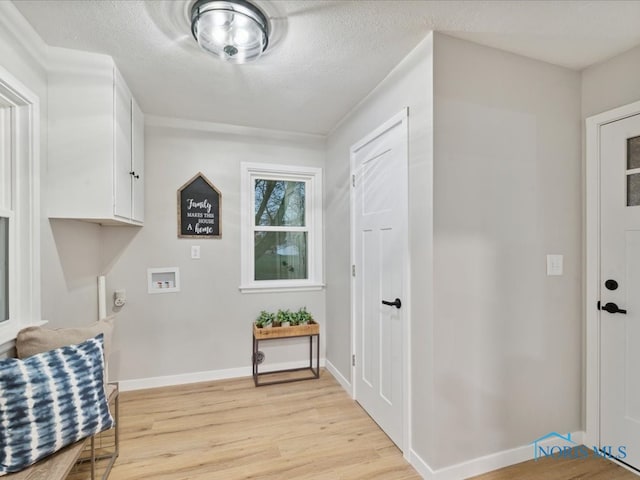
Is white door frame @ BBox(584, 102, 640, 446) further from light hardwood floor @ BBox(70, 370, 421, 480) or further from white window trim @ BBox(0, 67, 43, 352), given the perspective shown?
white window trim @ BBox(0, 67, 43, 352)

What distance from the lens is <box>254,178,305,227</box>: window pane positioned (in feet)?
10.5

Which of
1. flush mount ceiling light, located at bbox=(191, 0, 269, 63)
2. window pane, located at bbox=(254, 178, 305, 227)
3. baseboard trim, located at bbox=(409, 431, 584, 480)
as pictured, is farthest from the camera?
window pane, located at bbox=(254, 178, 305, 227)

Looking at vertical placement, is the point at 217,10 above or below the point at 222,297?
above

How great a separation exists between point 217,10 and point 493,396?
2509mm

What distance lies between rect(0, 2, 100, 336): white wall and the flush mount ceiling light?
85cm

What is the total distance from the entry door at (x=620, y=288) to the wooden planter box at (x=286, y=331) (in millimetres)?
2119

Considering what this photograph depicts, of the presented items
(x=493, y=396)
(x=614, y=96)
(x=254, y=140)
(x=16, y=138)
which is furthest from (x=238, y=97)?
(x=493, y=396)

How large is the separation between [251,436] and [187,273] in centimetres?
151

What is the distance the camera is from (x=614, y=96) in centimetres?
186

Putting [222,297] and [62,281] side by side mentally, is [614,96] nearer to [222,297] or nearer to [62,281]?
[222,297]

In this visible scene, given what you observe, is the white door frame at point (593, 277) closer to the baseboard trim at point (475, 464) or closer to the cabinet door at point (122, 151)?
the baseboard trim at point (475, 464)

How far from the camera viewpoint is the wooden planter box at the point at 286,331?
2873 millimetres

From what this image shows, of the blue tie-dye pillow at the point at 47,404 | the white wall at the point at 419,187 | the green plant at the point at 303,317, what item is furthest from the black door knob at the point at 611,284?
the blue tie-dye pillow at the point at 47,404

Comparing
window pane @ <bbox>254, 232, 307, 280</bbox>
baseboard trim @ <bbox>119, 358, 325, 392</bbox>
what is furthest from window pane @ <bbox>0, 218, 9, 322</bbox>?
window pane @ <bbox>254, 232, 307, 280</bbox>
